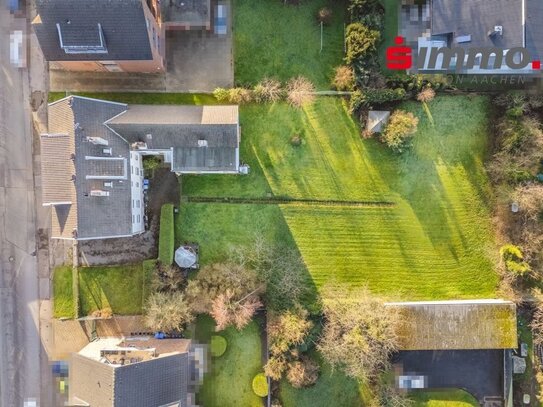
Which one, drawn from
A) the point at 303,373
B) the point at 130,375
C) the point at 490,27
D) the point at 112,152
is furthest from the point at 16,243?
the point at 490,27

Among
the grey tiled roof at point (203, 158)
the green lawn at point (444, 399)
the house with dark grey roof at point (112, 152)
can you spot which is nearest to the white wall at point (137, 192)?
the house with dark grey roof at point (112, 152)

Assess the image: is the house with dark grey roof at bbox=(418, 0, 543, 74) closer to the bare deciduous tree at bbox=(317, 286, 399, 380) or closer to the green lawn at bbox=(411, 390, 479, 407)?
the bare deciduous tree at bbox=(317, 286, 399, 380)

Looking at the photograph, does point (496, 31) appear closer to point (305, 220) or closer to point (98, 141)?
point (305, 220)

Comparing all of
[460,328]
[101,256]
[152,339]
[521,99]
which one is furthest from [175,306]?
[521,99]

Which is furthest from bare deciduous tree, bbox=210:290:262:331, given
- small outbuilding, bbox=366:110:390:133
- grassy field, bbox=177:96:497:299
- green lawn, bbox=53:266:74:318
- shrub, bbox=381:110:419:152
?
shrub, bbox=381:110:419:152

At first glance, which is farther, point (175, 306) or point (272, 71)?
point (272, 71)

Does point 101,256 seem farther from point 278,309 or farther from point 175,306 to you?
point 278,309
